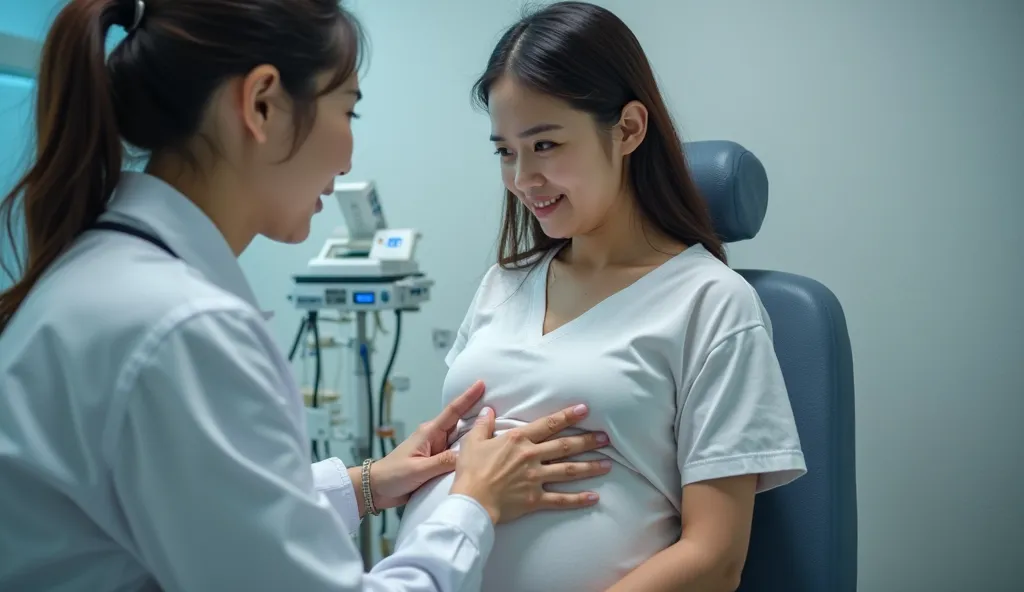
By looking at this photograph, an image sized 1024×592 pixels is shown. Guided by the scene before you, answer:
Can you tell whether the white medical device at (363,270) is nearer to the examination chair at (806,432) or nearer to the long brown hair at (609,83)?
the long brown hair at (609,83)

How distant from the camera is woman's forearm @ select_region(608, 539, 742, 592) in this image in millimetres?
1000

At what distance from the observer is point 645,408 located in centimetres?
110

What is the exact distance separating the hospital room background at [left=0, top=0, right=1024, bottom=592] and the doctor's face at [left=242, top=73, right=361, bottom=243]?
1.17 m

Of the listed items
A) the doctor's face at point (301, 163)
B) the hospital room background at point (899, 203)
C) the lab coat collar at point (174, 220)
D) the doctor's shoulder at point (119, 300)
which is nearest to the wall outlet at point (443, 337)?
the hospital room background at point (899, 203)

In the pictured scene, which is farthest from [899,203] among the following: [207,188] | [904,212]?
[207,188]

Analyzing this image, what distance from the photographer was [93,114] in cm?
73

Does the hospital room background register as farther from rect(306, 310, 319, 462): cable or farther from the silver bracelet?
the silver bracelet

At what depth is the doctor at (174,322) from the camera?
62cm

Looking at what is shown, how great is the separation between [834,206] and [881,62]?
38cm

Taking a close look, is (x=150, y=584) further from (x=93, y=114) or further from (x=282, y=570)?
(x=93, y=114)

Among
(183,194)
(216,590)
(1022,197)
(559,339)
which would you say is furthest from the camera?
(1022,197)

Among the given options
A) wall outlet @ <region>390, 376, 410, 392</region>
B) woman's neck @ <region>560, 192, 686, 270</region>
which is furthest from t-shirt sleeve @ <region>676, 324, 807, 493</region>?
wall outlet @ <region>390, 376, 410, 392</region>

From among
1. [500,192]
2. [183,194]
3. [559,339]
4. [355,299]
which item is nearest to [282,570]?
[183,194]

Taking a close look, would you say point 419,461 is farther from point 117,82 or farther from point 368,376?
point 368,376
